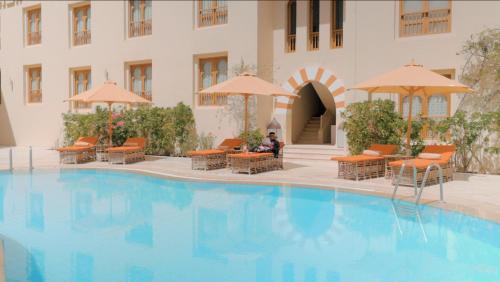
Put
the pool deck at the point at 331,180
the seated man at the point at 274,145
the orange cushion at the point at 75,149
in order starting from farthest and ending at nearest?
the orange cushion at the point at 75,149
the seated man at the point at 274,145
the pool deck at the point at 331,180

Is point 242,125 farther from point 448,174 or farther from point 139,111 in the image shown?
point 448,174

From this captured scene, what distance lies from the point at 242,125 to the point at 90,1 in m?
10.1

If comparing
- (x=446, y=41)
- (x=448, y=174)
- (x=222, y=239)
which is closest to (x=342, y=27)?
(x=446, y=41)

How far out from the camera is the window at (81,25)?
21.2 m

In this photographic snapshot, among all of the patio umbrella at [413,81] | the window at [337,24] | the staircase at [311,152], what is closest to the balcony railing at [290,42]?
the window at [337,24]

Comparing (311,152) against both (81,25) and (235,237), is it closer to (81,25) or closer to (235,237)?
(235,237)

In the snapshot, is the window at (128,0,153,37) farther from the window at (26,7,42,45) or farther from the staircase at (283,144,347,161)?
the staircase at (283,144,347,161)

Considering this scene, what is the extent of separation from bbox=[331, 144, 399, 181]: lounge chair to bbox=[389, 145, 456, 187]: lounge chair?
90 centimetres

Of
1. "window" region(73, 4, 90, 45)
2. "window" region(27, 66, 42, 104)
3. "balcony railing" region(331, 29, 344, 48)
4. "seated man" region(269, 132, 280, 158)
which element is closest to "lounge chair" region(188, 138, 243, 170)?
"seated man" region(269, 132, 280, 158)

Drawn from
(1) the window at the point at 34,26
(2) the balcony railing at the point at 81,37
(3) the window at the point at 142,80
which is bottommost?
(3) the window at the point at 142,80

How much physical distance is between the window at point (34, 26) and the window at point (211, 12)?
994 centimetres

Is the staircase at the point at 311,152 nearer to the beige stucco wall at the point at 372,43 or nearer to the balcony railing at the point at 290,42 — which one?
the beige stucco wall at the point at 372,43

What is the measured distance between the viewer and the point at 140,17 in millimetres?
19469

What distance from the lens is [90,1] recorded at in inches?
819
